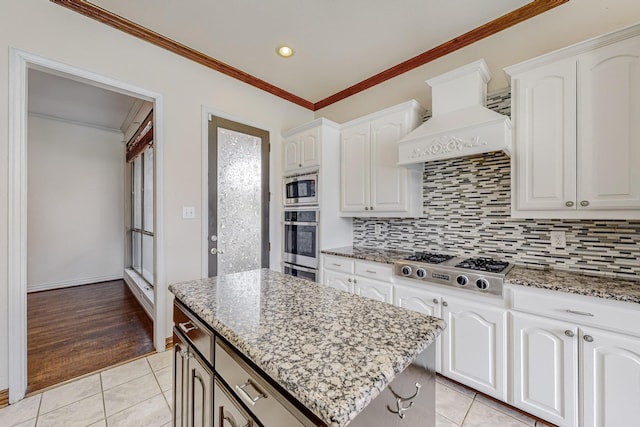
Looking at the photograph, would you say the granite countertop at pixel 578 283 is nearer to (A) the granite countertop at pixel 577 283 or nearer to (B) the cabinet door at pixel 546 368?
(A) the granite countertop at pixel 577 283

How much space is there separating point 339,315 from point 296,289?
1.22 ft

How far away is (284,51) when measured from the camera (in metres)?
2.56

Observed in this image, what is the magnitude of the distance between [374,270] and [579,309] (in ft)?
4.25

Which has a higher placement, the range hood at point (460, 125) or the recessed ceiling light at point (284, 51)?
the recessed ceiling light at point (284, 51)

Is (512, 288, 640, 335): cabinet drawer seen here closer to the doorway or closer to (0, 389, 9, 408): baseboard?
the doorway

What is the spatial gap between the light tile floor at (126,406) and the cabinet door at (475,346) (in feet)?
0.40

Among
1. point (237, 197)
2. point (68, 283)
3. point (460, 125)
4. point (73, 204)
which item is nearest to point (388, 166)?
point (460, 125)

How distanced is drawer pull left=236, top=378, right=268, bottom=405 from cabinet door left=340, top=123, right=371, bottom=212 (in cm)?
215

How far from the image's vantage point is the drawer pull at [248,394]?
71 centimetres

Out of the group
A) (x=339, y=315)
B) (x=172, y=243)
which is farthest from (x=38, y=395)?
(x=339, y=315)

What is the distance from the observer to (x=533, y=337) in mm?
1540

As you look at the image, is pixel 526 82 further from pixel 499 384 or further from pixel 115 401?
pixel 115 401

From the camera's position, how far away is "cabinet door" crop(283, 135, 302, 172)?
3100mm

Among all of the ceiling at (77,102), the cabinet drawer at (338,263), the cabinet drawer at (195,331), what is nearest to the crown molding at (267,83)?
the ceiling at (77,102)
